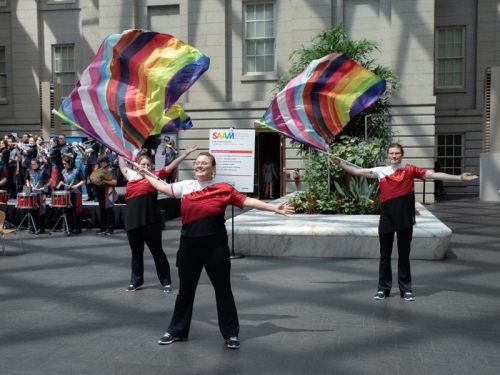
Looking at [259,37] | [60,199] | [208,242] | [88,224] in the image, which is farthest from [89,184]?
[208,242]

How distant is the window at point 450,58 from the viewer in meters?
26.9

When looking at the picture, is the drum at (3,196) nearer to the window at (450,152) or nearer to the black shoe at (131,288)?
the black shoe at (131,288)

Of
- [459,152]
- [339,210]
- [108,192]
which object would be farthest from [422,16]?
Answer: [108,192]

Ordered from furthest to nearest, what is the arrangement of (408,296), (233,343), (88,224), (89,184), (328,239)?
(89,184) < (88,224) < (328,239) < (408,296) < (233,343)

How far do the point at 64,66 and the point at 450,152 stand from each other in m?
18.4

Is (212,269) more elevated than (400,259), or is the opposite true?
(212,269)

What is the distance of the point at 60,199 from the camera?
1464cm

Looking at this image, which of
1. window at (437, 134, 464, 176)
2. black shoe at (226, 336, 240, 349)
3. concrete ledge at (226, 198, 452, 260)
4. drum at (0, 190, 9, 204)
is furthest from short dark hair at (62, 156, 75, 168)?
window at (437, 134, 464, 176)

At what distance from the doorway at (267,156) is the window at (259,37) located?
260 cm

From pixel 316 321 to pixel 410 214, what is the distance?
1.95 meters

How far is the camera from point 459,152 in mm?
27453

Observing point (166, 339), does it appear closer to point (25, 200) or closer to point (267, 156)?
point (25, 200)

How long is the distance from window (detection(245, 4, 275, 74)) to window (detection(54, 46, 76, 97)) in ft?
31.5

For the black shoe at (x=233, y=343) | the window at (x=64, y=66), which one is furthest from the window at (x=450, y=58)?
the black shoe at (x=233, y=343)
